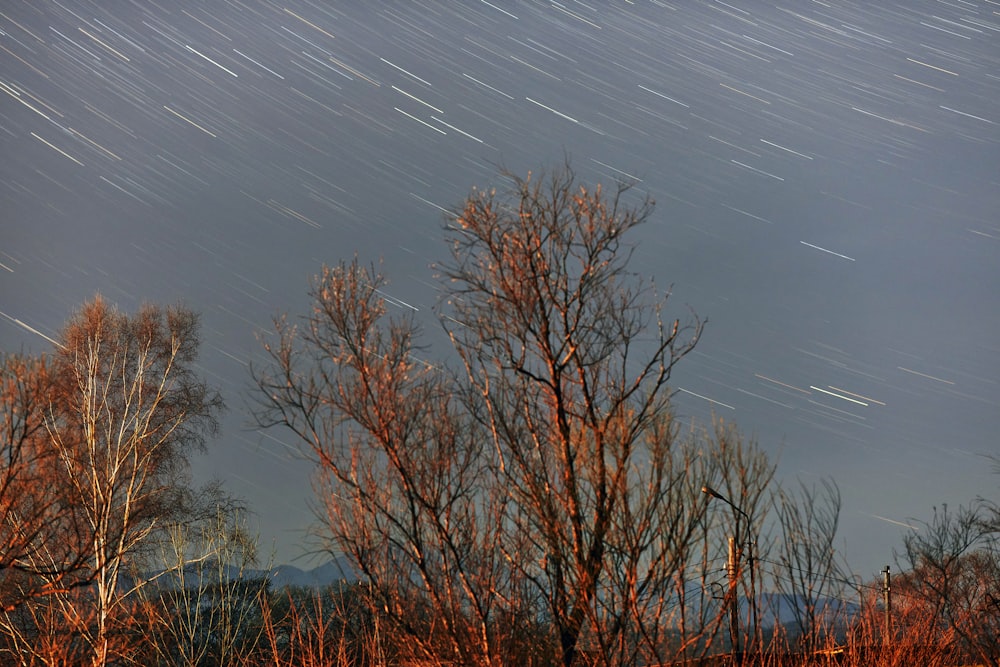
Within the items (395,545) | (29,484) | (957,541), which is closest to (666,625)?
(395,545)

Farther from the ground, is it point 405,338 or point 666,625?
point 405,338

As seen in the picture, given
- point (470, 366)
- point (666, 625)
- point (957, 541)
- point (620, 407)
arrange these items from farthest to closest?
point (957, 541) → point (470, 366) → point (620, 407) → point (666, 625)

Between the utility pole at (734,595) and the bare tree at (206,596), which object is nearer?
the utility pole at (734,595)

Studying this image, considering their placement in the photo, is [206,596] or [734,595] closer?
[734,595]

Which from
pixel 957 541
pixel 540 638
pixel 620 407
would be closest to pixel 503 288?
pixel 620 407

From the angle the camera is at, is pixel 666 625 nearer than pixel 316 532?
Yes

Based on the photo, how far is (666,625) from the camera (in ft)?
35.5

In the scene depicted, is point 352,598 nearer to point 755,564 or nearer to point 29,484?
point 29,484

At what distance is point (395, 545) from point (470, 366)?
2884 mm

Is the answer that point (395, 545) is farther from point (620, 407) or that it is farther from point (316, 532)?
point (620, 407)

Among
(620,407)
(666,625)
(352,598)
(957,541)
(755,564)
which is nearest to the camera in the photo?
(666,625)

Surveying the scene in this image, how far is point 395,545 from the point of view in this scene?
13.8m

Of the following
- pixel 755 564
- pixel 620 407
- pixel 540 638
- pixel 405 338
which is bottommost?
pixel 540 638

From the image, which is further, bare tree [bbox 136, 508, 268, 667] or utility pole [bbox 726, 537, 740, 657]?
bare tree [bbox 136, 508, 268, 667]
